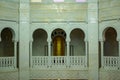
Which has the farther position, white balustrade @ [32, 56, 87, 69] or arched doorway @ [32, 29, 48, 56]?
arched doorway @ [32, 29, 48, 56]

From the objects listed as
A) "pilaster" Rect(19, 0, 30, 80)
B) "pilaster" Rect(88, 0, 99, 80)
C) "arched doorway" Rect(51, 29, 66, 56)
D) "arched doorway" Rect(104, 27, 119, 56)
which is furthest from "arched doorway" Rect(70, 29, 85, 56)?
"pilaster" Rect(19, 0, 30, 80)

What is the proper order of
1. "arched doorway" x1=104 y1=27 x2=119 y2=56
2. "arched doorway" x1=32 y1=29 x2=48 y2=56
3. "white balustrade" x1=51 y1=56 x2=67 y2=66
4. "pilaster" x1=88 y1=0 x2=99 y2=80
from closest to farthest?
1. "pilaster" x1=88 y1=0 x2=99 y2=80
2. "white balustrade" x1=51 y1=56 x2=67 y2=66
3. "arched doorway" x1=104 y1=27 x2=119 y2=56
4. "arched doorway" x1=32 y1=29 x2=48 y2=56

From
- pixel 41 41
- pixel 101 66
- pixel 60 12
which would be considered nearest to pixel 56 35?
pixel 41 41

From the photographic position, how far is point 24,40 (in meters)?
21.0

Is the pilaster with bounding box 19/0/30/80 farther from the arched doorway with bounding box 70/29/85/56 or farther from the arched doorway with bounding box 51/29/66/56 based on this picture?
the arched doorway with bounding box 70/29/85/56

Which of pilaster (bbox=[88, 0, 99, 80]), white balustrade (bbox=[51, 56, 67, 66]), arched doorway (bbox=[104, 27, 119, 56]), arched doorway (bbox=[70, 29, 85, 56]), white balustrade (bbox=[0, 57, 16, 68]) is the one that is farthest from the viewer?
arched doorway (bbox=[70, 29, 85, 56])

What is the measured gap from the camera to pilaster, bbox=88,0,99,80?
20.8 m

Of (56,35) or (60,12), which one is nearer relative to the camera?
(60,12)

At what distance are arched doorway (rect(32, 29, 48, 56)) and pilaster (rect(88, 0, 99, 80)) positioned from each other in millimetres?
4844

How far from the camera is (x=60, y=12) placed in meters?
21.6

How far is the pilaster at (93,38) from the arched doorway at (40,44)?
4844 mm

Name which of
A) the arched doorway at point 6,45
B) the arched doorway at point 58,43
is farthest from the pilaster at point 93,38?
the arched doorway at point 6,45

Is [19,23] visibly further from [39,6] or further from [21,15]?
[39,6]

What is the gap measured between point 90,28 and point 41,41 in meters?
5.22
